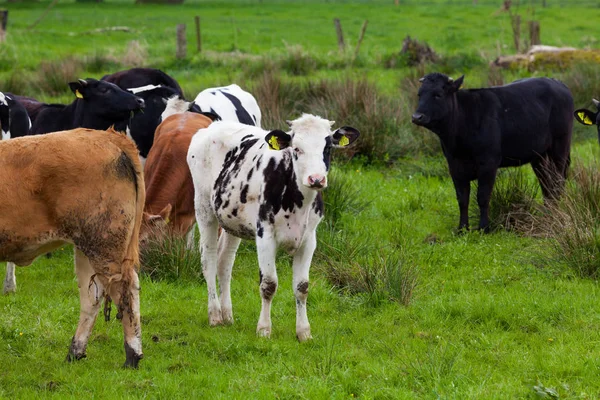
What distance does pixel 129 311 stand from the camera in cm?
631

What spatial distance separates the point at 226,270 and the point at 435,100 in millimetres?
4160

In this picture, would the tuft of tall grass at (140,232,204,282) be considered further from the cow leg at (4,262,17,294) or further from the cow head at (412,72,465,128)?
→ the cow head at (412,72,465,128)

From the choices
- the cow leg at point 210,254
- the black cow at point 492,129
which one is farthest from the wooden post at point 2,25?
Result: the cow leg at point 210,254

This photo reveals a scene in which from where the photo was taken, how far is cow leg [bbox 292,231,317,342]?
6965 mm

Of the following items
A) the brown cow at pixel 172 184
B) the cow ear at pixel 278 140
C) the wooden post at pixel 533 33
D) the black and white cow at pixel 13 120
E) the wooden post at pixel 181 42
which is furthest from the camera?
the wooden post at pixel 181 42

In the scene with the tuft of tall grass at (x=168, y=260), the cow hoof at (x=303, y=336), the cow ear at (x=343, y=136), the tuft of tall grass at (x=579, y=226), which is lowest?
the tuft of tall grass at (x=168, y=260)

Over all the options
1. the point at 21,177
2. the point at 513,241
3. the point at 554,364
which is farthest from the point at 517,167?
the point at 21,177

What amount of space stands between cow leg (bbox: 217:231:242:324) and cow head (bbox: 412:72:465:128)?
3563 millimetres

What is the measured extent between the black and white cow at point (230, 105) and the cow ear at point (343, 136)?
4217mm

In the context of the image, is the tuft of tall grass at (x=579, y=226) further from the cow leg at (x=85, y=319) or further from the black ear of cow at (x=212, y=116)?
the cow leg at (x=85, y=319)

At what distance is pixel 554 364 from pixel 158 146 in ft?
16.4

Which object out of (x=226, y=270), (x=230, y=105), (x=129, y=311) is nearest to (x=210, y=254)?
(x=226, y=270)

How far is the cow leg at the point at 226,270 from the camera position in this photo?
24.8ft

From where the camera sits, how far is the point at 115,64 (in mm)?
23906
